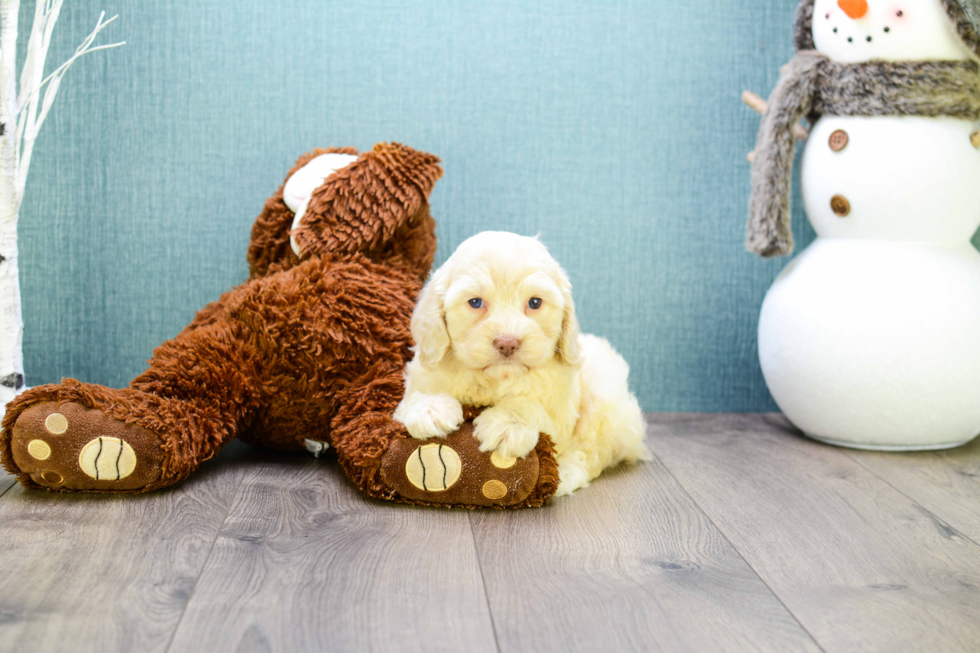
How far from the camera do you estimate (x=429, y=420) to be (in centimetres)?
129

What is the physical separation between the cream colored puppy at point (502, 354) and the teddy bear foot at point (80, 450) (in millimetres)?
435

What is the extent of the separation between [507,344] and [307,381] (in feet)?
1.60

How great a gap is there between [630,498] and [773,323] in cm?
63

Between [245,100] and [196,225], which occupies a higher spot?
[245,100]

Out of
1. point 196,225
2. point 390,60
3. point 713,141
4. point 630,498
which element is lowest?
point 630,498

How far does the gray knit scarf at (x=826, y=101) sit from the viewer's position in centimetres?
162

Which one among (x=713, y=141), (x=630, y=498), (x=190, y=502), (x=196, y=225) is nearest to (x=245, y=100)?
(x=196, y=225)

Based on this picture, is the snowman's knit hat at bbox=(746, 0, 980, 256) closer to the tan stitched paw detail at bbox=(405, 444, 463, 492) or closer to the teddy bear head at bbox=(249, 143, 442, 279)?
the teddy bear head at bbox=(249, 143, 442, 279)

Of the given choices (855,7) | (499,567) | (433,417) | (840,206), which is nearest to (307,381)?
(433,417)

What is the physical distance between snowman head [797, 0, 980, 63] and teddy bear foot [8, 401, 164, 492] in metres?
1.58

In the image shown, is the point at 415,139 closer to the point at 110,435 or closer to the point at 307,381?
the point at 307,381

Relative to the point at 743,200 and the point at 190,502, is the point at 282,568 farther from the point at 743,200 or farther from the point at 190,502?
the point at 743,200

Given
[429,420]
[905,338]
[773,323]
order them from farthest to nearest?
1. [773,323]
2. [905,338]
3. [429,420]

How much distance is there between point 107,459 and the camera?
1.29m
